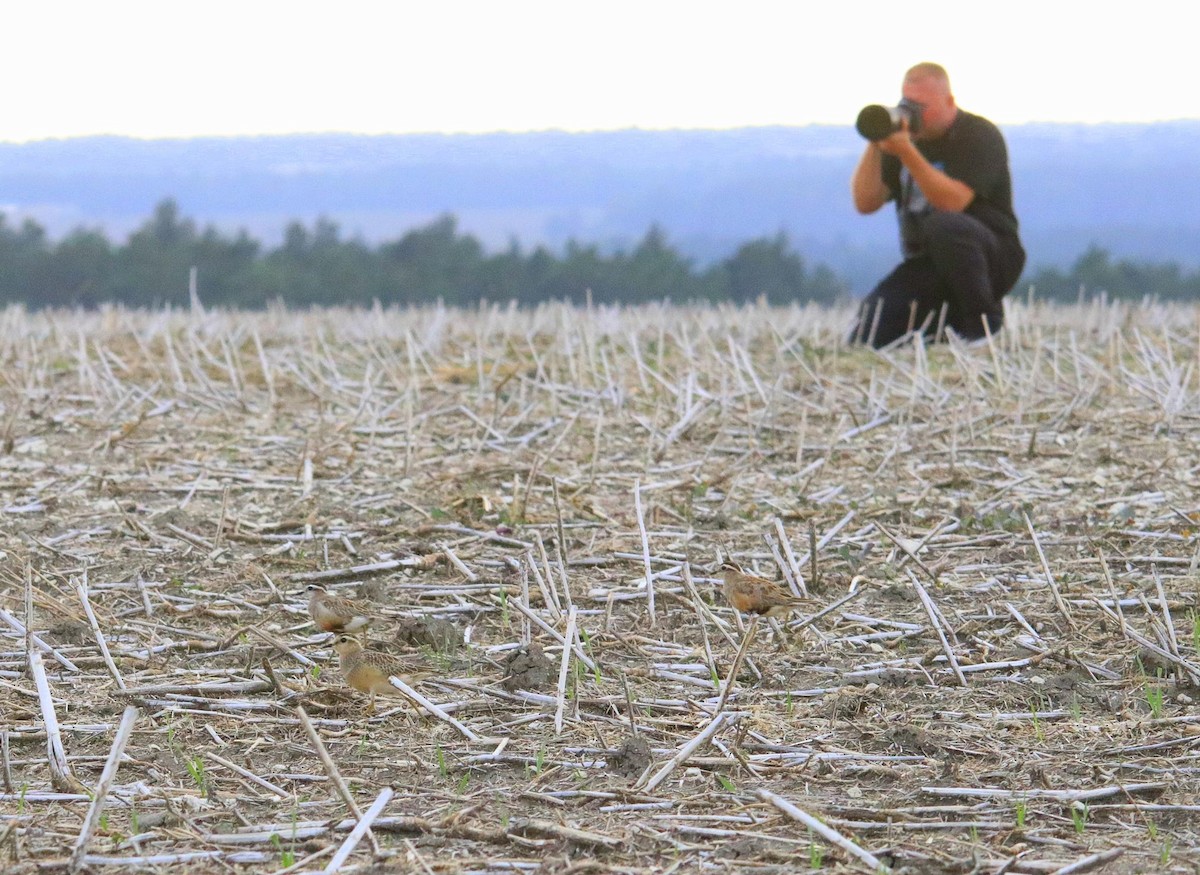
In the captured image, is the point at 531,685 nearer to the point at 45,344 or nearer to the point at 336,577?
the point at 336,577

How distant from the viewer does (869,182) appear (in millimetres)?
7668

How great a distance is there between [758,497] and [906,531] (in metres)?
0.55

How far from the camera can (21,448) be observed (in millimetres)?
5293

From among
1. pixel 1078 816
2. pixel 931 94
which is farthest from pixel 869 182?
pixel 1078 816

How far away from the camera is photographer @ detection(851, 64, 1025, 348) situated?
24.8 ft

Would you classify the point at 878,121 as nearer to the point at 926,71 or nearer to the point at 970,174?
the point at 926,71

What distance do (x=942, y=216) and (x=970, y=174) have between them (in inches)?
13.5

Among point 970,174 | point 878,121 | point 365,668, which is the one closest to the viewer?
point 365,668

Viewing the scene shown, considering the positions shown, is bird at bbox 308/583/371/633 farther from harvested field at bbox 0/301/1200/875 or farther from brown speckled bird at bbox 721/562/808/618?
brown speckled bird at bbox 721/562/808/618

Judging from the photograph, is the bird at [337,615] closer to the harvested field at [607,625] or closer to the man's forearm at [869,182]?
the harvested field at [607,625]

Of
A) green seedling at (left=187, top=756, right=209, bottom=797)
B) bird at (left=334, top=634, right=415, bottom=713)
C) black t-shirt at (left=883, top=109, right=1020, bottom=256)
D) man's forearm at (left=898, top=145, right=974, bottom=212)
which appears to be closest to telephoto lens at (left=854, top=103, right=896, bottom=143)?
man's forearm at (left=898, top=145, right=974, bottom=212)

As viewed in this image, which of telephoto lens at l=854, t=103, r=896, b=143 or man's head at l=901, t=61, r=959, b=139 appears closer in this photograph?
telephoto lens at l=854, t=103, r=896, b=143

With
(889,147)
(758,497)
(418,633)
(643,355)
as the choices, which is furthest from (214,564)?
(889,147)

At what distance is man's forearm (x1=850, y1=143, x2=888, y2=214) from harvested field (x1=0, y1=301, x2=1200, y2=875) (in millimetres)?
1536
